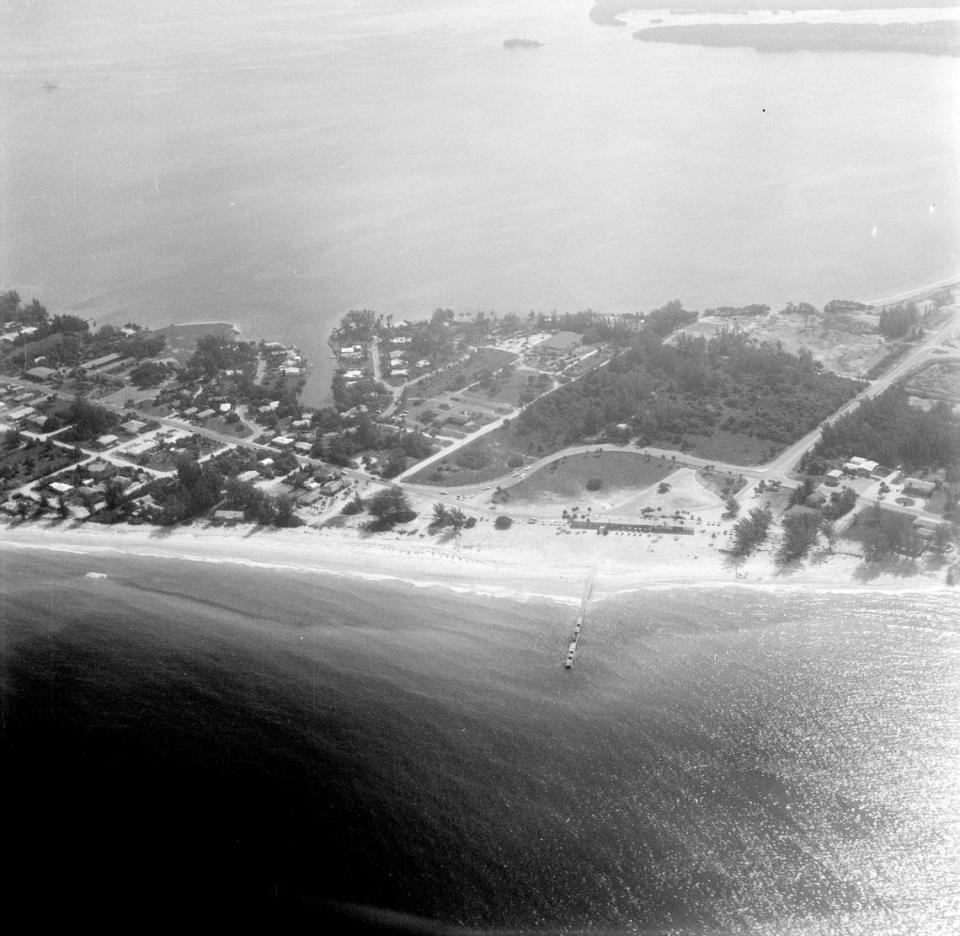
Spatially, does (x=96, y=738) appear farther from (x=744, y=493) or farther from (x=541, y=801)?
(x=744, y=493)

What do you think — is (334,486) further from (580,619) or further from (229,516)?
(580,619)

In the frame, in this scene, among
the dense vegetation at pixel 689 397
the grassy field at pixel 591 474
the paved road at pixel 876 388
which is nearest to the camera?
the grassy field at pixel 591 474

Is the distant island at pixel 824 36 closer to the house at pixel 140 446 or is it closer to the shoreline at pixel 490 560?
the shoreline at pixel 490 560

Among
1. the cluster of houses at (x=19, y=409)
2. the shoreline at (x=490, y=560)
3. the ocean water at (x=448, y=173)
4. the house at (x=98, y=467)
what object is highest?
the ocean water at (x=448, y=173)

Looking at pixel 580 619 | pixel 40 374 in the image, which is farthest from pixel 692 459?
pixel 40 374

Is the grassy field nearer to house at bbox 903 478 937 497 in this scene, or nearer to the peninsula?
the peninsula

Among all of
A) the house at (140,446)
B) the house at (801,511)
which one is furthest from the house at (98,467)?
the house at (801,511)
